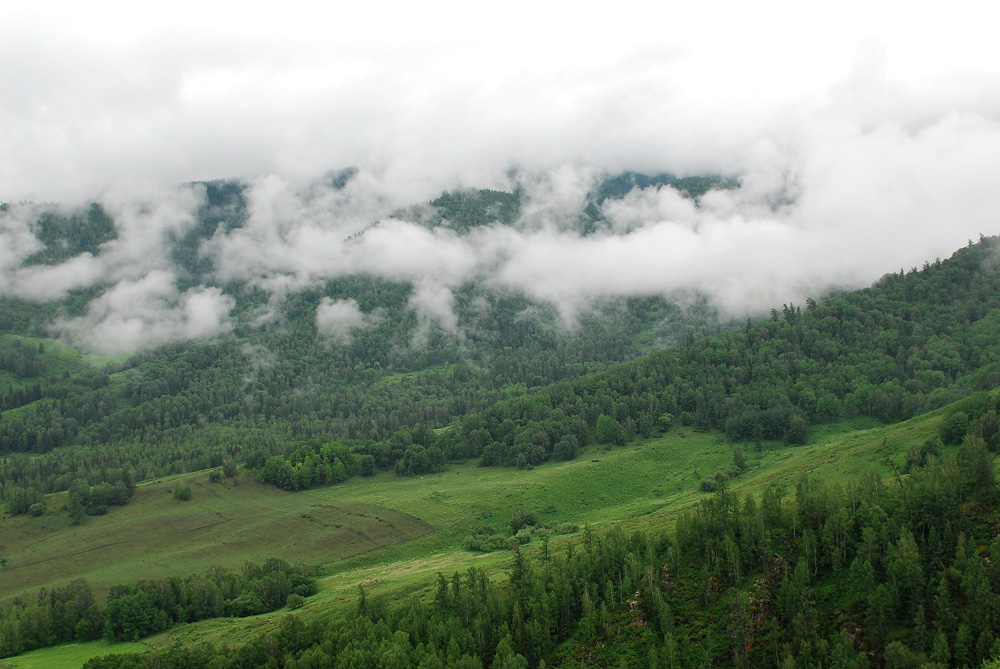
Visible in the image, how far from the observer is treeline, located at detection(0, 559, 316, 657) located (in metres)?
132

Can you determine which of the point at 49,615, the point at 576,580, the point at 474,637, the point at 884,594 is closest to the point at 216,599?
the point at 49,615

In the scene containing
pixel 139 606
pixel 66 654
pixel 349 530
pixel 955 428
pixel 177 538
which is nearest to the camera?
pixel 66 654

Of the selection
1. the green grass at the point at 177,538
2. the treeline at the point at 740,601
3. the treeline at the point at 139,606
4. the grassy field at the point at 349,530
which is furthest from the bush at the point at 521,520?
the treeline at the point at 740,601

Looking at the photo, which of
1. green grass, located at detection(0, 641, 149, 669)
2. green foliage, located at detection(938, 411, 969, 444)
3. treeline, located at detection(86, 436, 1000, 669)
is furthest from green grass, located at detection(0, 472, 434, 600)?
green foliage, located at detection(938, 411, 969, 444)

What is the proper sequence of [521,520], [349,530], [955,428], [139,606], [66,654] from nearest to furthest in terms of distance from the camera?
[66,654], [139,606], [955,428], [349,530], [521,520]

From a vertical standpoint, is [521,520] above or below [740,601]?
below

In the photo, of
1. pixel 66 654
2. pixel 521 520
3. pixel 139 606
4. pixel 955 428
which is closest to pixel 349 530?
pixel 521 520

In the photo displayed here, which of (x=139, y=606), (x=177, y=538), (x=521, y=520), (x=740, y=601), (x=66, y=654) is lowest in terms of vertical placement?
(x=521, y=520)

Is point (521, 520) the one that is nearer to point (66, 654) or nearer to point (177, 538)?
point (177, 538)

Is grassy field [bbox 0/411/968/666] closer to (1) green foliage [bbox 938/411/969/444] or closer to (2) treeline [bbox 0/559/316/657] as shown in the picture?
(2) treeline [bbox 0/559/316/657]

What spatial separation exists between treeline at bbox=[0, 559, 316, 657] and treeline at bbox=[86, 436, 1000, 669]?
2614 cm

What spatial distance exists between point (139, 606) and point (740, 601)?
113963 mm

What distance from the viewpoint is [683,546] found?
367 ft

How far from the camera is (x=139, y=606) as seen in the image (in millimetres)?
135000
